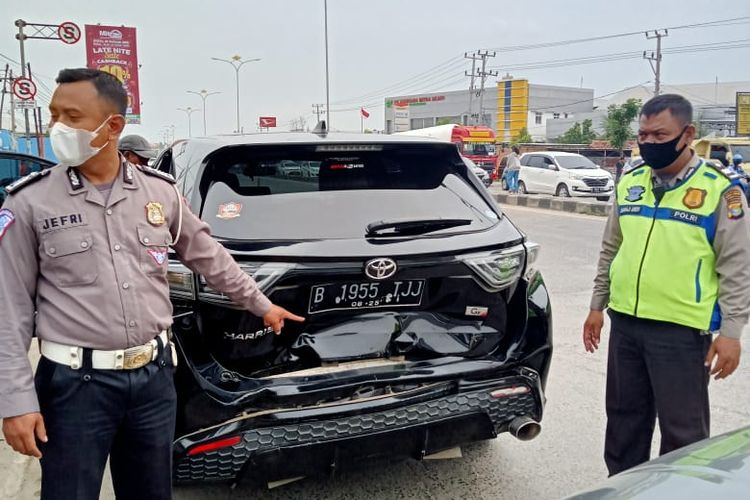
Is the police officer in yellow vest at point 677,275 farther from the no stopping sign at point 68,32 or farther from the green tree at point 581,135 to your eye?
the green tree at point 581,135

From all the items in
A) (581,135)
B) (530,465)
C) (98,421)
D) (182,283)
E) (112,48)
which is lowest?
(530,465)

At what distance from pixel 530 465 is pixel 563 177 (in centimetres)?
1786

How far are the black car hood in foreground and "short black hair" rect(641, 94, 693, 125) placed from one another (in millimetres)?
1196

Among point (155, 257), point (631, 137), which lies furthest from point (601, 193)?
point (631, 137)

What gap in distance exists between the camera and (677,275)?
2.44 metres

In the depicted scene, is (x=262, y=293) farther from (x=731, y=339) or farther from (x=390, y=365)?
(x=731, y=339)

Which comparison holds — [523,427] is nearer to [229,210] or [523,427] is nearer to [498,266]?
[498,266]

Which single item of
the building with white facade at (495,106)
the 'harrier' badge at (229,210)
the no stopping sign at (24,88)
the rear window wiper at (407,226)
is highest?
the building with white facade at (495,106)

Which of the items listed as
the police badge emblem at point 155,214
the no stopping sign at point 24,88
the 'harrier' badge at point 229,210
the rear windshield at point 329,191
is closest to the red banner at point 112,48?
the no stopping sign at point 24,88

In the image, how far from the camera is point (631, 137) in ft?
130

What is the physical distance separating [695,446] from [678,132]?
1190mm

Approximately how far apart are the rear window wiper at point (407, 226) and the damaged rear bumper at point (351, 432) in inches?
24.5

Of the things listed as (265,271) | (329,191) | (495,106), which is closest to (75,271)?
(265,271)

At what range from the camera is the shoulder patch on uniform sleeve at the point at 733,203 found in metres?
2.35
